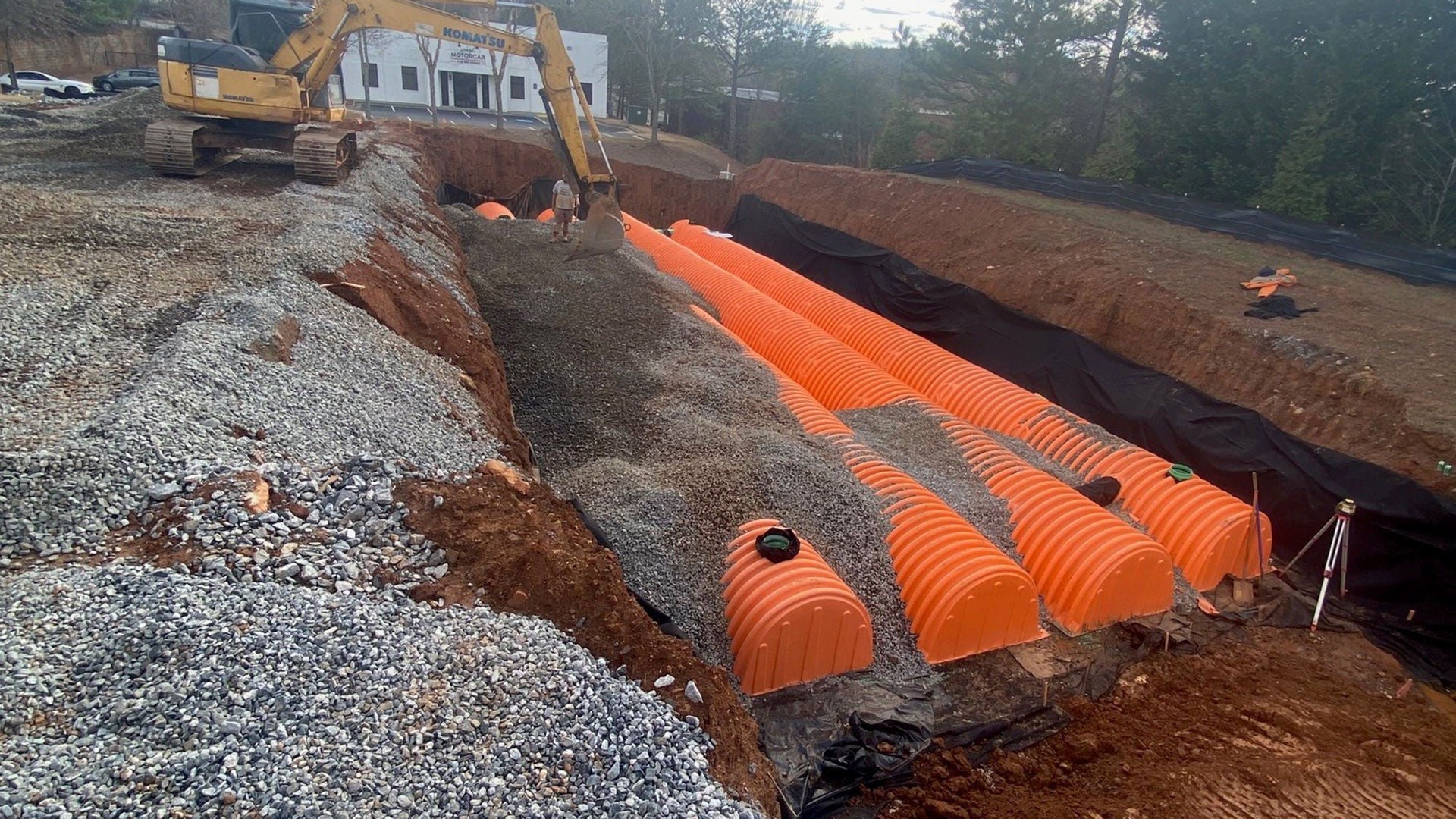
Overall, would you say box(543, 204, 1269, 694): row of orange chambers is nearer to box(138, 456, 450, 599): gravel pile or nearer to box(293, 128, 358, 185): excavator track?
box(138, 456, 450, 599): gravel pile

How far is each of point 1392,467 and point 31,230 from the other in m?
15.3

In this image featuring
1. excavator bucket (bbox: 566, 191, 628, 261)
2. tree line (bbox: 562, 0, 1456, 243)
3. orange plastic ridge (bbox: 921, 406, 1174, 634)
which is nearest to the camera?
orange plastic ridge (bbox: 921, 406, 1174, 634)

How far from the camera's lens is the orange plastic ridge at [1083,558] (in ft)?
24.5

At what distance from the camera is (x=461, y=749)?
139 inches

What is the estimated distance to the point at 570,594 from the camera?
15.4 feet

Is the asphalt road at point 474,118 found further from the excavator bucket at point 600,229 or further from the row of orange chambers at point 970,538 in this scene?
the row of orange chambers at point 970,538

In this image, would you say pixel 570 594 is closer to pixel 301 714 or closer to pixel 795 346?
pixel 301 714

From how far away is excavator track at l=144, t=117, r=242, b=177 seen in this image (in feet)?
38.8

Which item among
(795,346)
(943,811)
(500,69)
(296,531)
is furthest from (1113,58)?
(296,531)

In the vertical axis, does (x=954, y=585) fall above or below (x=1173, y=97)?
below

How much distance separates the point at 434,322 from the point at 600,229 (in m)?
5.28

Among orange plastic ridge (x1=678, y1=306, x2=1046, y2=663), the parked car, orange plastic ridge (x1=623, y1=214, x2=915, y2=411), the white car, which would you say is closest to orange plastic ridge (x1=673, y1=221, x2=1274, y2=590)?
orange plastic ridge (x1=623, y1=214, x2=915, y2=411)

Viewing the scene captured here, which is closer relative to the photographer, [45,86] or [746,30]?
[45,86]

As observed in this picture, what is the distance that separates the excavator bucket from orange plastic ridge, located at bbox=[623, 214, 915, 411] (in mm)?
1866
